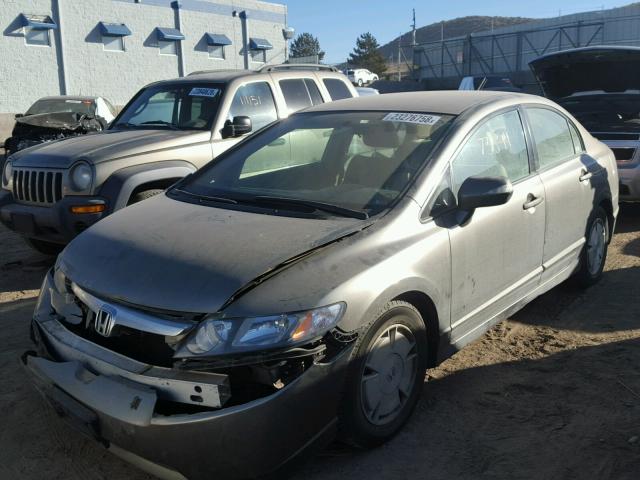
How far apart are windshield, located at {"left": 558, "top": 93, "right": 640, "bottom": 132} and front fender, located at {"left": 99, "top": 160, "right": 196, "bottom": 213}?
5.34m

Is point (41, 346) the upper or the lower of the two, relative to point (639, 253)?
upper

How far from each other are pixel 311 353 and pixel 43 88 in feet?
80.1

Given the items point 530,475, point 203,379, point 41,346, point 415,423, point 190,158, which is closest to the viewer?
point 203,379

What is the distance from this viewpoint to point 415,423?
131 inches

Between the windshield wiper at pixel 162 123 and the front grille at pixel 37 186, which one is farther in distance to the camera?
the windshield wiper at pixel 162 123

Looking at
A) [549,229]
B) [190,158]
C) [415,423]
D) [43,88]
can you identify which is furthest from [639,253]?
[43,88]

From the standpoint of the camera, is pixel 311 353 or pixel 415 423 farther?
pixel 415 423

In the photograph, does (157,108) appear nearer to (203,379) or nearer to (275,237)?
(275,237)

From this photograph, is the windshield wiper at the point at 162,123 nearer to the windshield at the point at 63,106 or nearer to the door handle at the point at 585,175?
the door handle at the point at 585,175

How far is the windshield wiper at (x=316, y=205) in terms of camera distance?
10.8 feet

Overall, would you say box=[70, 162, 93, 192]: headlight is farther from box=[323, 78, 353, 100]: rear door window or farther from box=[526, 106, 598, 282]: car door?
box=[526, 106, 598, 282]: car door

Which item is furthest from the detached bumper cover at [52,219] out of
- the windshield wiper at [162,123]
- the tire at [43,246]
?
the windshield wiper at [162,123]

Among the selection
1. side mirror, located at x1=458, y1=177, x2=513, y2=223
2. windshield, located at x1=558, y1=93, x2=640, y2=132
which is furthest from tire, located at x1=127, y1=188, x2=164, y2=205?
windshield, located at x1=558, y1=93, x2=640, y2=132

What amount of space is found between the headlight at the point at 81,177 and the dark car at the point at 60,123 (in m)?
6.33
